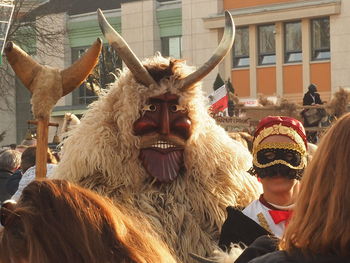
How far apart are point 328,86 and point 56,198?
83.6 feet

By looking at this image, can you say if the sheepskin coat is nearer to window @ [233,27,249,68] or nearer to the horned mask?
the horned mask

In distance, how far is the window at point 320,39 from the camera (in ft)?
88.6

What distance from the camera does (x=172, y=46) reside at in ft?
100

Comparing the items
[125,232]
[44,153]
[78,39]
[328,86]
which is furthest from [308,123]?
[78,39]

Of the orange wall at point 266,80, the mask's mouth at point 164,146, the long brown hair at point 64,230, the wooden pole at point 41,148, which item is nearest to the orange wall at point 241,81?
the orange wall at point 266,80

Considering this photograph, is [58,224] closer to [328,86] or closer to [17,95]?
[328,86]

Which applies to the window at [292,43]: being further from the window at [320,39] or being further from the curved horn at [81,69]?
the curved horn at [81,69]

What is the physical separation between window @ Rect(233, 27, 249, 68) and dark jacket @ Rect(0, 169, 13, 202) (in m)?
21.2

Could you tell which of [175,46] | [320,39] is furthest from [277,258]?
[175,46]

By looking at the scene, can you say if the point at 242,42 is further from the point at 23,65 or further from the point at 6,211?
the point at 6,211

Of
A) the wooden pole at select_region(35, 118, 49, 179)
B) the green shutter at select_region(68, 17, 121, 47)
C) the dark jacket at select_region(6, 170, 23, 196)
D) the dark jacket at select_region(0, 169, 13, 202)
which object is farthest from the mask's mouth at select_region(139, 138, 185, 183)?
the green shutter at select_region(68, 17, 121, 47)

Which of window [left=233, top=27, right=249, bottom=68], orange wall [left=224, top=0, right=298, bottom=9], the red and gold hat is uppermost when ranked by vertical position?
orange wall [left=224, top=0, right=298, bottom=9]

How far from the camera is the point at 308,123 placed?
9602 millimetres

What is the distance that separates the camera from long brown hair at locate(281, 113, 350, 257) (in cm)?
197
